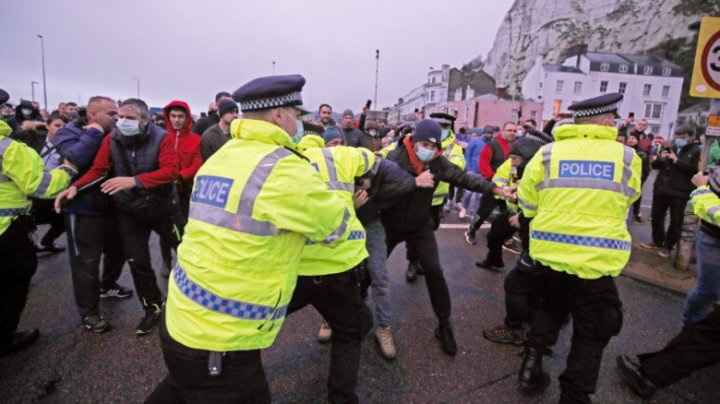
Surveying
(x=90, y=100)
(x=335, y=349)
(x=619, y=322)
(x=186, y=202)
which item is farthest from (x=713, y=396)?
(x=90, y=100)

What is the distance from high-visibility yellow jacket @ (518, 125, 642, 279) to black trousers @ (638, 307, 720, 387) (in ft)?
2.62

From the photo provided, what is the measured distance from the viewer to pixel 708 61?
436cm

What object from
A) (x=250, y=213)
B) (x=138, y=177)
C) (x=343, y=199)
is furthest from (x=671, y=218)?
(x=138, y=177)

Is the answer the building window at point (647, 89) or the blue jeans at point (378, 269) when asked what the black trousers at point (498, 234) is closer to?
the blue jeans at point (378, 269)

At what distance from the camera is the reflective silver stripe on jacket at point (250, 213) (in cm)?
141

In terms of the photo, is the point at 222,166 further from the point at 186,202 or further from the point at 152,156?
the point at 186,202

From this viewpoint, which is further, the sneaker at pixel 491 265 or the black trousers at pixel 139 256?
the sneaker at pixel 491 265

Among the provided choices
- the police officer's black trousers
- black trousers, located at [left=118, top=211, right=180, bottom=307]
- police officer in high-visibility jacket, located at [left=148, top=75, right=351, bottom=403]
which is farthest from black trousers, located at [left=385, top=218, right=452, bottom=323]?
black trousers, located at [left=118, top=211, right=180, bottom=307]

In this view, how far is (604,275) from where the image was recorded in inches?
93.7

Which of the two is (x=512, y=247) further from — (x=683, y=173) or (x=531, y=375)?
(x=531, y=375)

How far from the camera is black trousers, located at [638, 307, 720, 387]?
246 centimetres

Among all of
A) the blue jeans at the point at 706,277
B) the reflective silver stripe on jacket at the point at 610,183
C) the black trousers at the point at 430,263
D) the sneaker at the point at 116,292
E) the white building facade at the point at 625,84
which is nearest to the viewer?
the reflective silver stripe on jacket at the point at 610,183

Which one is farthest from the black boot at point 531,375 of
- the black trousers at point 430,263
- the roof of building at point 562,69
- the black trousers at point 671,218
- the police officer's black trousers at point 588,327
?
the roof of building at point 562,69

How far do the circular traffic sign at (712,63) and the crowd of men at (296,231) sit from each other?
219 cm
